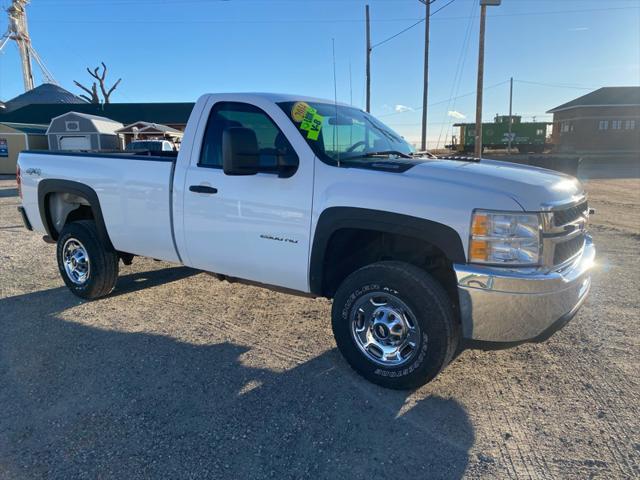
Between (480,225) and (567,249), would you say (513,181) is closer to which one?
(480,225)

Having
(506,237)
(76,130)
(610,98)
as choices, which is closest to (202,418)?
(506,237)

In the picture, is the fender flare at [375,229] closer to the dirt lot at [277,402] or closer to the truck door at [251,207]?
the truck door at [251,207]

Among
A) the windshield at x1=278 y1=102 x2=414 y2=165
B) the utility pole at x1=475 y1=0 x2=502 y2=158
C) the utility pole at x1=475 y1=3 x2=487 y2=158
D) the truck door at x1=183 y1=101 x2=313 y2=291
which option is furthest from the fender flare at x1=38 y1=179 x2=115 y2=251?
the utility pole at x1=475 y1=3 x2=487 y2=158

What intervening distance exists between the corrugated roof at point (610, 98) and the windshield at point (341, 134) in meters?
56.9

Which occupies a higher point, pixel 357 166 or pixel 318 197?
pixel 357 166

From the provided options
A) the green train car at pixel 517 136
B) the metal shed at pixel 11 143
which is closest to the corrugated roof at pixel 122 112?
the metal shed at pixel 11 143

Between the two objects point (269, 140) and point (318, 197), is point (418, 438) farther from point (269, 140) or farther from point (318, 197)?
point (269, 140)

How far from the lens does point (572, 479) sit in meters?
2.47

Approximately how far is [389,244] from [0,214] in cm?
1163

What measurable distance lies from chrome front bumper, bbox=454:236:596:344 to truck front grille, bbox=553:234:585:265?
Answer: 89 millimetres

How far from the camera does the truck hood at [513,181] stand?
289cm

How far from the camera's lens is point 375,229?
3.19 metres

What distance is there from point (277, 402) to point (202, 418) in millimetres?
493

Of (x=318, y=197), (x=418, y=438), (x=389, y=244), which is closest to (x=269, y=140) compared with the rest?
(x=318, y=197)
